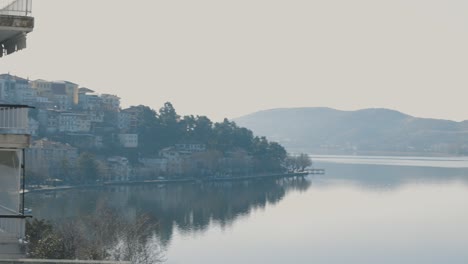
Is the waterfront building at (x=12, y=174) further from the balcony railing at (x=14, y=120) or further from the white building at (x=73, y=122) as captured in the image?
the white building at (x=73, y=122)

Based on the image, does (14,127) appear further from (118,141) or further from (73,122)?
(118,141)

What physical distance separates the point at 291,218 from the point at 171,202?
32.7ft

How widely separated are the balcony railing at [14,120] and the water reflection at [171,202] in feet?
90.9

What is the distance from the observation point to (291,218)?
145ft

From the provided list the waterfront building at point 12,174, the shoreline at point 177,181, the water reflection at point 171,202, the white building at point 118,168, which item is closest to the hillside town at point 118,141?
the white building at point 118,168

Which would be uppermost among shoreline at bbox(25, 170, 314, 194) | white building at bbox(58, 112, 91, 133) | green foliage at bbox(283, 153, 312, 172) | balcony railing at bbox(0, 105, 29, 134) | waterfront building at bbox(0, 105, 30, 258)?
white building at bbox(58, 112, 91, 133)

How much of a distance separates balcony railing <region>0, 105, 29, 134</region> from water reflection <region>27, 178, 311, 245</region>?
2769 cm

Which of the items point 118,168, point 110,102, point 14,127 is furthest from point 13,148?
point 110,102

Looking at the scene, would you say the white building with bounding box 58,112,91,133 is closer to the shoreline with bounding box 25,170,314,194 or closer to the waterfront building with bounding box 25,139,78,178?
the waterfront building with bounding box 25,139,78,178

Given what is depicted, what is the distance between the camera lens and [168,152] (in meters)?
79.0

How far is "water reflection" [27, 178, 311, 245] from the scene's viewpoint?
1570 inches

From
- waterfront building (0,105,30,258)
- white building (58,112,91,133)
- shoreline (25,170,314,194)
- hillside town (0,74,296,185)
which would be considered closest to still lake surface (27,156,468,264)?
shoreline (25,170,314,194)

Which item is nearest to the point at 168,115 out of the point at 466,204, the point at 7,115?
the point at 466,204

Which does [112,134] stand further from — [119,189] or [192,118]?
[119,189]
